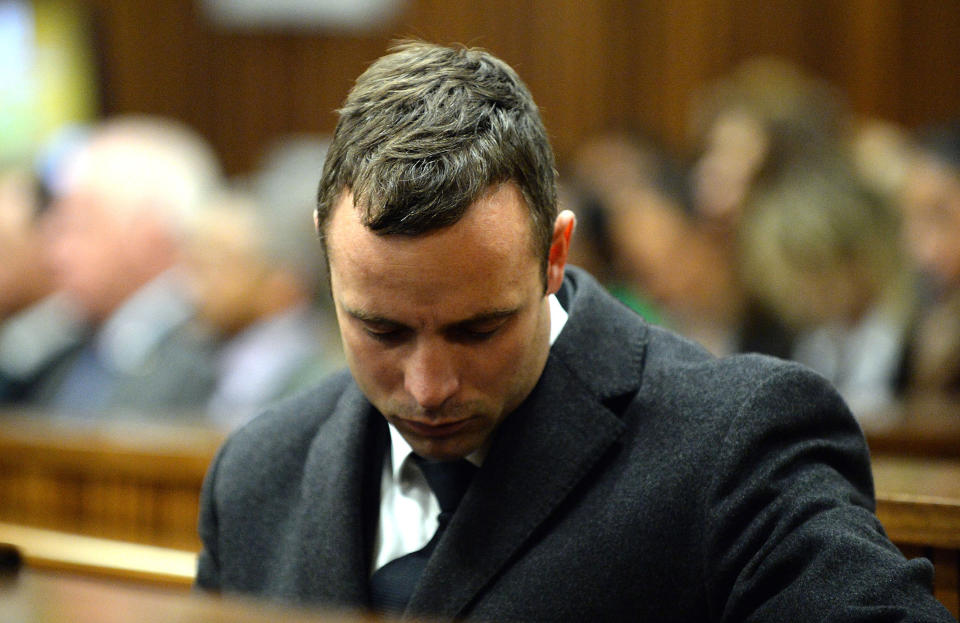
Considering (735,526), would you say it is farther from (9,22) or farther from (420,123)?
(9,22)

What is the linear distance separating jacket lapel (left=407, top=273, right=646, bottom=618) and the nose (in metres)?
0.17

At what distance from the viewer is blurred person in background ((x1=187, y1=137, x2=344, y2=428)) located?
366 centimetres

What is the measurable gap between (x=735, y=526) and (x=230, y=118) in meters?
6.43

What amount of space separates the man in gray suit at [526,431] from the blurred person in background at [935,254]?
187 centimetres

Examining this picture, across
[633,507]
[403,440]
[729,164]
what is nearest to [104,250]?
[729,164]

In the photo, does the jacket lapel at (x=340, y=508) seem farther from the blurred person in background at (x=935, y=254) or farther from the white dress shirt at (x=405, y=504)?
the blurred person in background at (x=935, y=254)

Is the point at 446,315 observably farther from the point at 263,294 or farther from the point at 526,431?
the point at 263,294

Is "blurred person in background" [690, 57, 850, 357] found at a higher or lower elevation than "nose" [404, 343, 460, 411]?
lower

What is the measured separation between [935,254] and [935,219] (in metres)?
0.11

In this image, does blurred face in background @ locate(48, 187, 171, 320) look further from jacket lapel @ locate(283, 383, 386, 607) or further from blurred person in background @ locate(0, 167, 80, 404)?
jacket lapel @ locate(283, 383, 386, 607)

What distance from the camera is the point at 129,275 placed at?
4.22 metres

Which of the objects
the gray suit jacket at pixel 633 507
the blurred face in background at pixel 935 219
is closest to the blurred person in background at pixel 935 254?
the blurred face in background at pixel 935 219

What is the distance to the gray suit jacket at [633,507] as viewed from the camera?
1.35 m

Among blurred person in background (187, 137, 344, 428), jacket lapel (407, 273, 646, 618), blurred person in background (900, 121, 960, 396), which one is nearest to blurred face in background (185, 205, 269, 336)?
blurred person in background (187, 137, 344, 428)
